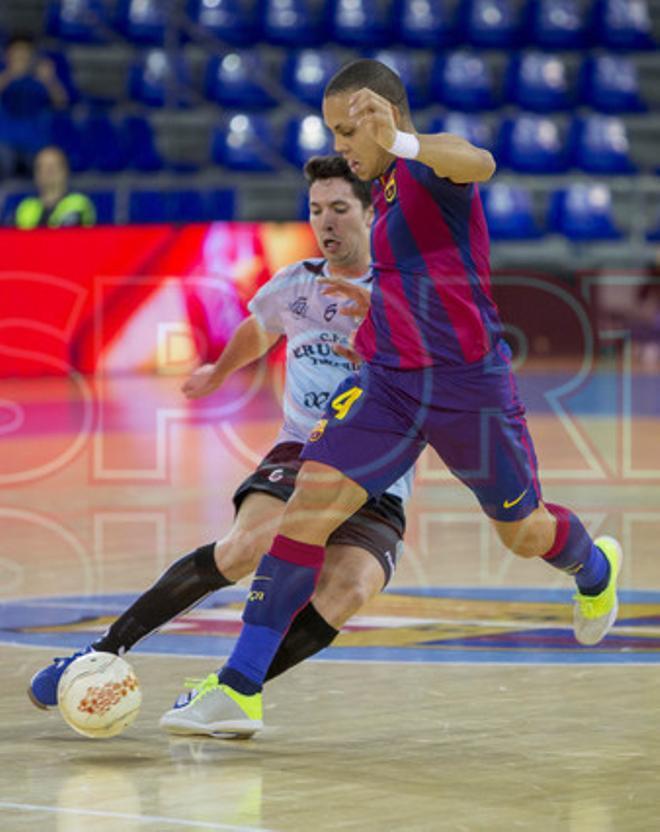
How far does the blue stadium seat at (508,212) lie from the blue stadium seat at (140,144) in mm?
3429

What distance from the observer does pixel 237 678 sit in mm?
6102

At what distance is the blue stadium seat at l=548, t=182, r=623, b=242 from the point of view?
71.5ft

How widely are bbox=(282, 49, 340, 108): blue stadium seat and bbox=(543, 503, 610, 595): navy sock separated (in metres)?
15.7

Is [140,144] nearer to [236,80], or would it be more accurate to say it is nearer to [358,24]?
[236,80]

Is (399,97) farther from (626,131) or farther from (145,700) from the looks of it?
(626,131)

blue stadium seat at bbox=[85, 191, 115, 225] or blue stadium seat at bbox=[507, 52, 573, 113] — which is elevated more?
blue stadium seat at bbox=[507, 52, 573, 113]

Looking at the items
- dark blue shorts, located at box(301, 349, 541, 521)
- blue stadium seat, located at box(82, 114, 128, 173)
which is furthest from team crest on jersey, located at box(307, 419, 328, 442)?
blue stadium seat, located at box(82, 114, 128, 173)

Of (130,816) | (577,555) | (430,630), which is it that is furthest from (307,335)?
(130,816)

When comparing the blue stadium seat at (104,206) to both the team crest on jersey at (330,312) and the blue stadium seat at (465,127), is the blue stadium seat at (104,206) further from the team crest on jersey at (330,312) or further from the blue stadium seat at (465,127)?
the team crest on jersey at (330,312)

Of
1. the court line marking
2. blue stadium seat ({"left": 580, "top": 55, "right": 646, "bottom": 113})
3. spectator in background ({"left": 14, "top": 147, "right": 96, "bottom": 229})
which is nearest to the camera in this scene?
the court line marking

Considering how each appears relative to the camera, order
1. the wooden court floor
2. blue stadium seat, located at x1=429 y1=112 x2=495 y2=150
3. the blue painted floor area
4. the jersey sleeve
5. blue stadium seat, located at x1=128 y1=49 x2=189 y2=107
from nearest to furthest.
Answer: the wooden court floor
the jersey sleeve
the blue painted floor area
blue stadium seat, located at x1=429 y1=112 x2=495 y2=150
blue stadium seat, located at x1=128 y1=49 x2=189 y2=107

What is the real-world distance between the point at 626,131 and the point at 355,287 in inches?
670

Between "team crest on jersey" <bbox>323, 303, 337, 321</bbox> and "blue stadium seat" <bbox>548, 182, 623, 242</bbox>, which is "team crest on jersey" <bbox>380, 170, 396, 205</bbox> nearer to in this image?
"team crest on jersey" <bbox>323, 303, 337, 321</bbox>

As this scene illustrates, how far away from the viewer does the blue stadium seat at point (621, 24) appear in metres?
23.1
